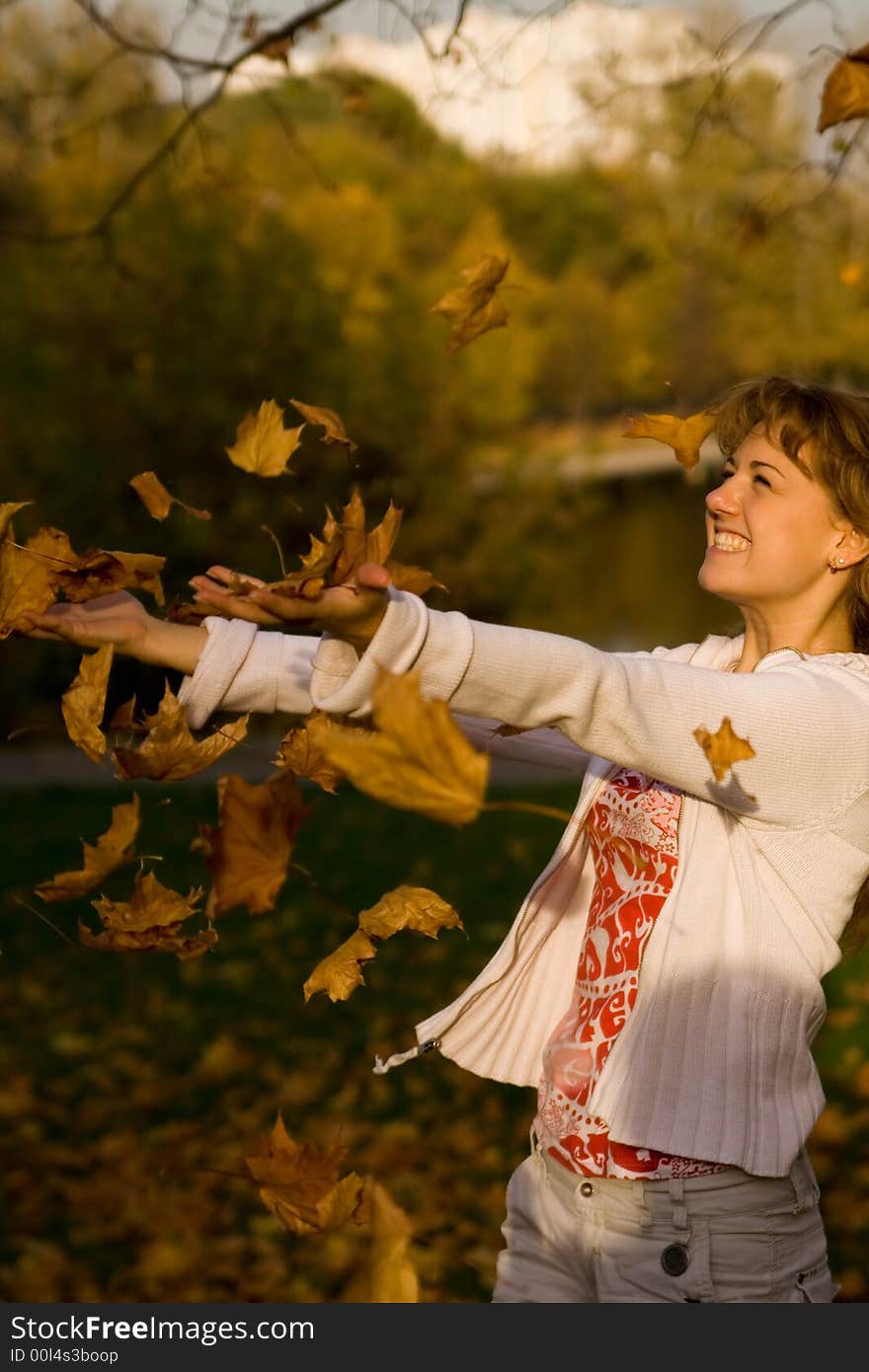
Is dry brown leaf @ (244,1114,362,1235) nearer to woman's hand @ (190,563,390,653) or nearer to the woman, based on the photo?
the woman

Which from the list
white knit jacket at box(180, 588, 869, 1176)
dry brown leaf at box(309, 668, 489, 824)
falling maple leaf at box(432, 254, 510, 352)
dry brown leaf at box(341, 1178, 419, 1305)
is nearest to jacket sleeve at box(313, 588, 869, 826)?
white knit jacket at box(180, 588, 869, 1176)

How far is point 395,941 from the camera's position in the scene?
22.1ft

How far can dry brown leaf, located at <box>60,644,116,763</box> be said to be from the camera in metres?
2.00

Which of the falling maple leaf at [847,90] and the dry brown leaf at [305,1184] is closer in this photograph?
the dry brown leaf at [305,1184]

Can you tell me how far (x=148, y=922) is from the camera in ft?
7.52

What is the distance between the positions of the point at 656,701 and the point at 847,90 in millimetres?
1700

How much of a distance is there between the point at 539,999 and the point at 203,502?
30.3ft

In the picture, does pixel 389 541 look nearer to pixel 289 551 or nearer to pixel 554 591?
pixel 289 551

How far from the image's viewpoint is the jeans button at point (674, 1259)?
6.93 feet

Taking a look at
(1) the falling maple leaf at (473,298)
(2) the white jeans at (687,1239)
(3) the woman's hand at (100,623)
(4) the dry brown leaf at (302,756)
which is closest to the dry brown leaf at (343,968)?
(4) the dry brown leaf at (302,756)

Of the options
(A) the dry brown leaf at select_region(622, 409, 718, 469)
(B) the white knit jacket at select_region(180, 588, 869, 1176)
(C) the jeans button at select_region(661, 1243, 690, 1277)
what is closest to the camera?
(B) the white knit jacket at select_region(180, 588, 869, 1176)

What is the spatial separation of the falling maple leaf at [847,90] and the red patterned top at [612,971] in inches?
57.2

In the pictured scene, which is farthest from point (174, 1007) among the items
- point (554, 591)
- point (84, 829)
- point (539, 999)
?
point (554, 591)

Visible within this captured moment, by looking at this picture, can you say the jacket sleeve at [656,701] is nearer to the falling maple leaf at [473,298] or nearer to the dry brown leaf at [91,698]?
the dry brown leaf at [91,698]
